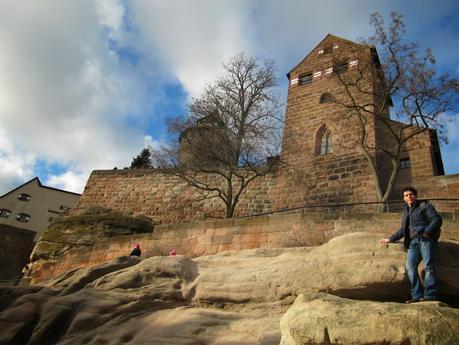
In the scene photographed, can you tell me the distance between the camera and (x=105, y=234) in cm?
1484

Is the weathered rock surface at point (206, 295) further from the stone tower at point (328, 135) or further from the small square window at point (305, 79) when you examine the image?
the small square window at point (305, 79)

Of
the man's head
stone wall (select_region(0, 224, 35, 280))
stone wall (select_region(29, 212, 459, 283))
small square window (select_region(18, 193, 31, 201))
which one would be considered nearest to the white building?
small square window (select_region(18, 193, 31, 201))

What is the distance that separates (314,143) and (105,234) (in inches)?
359

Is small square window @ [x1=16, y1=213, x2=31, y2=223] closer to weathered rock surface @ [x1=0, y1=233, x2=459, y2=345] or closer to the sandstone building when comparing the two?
the sandstone building

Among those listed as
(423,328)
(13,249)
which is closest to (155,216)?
(13,249)

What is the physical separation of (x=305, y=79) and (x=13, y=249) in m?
19.2

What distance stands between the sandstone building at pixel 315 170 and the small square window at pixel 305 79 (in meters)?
0.01

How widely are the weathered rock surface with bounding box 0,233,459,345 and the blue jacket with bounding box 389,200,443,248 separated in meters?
0.17

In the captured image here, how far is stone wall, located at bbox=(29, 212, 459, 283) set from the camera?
9547mm

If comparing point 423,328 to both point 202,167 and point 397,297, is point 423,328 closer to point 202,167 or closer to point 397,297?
point 397,297

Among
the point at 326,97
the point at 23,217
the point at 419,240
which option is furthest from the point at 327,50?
the point at 23,217

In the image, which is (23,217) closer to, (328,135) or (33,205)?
(33,205)

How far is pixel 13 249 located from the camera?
25469 millimetres

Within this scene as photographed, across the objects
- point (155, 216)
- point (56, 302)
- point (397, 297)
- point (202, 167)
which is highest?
point (202, 167)
